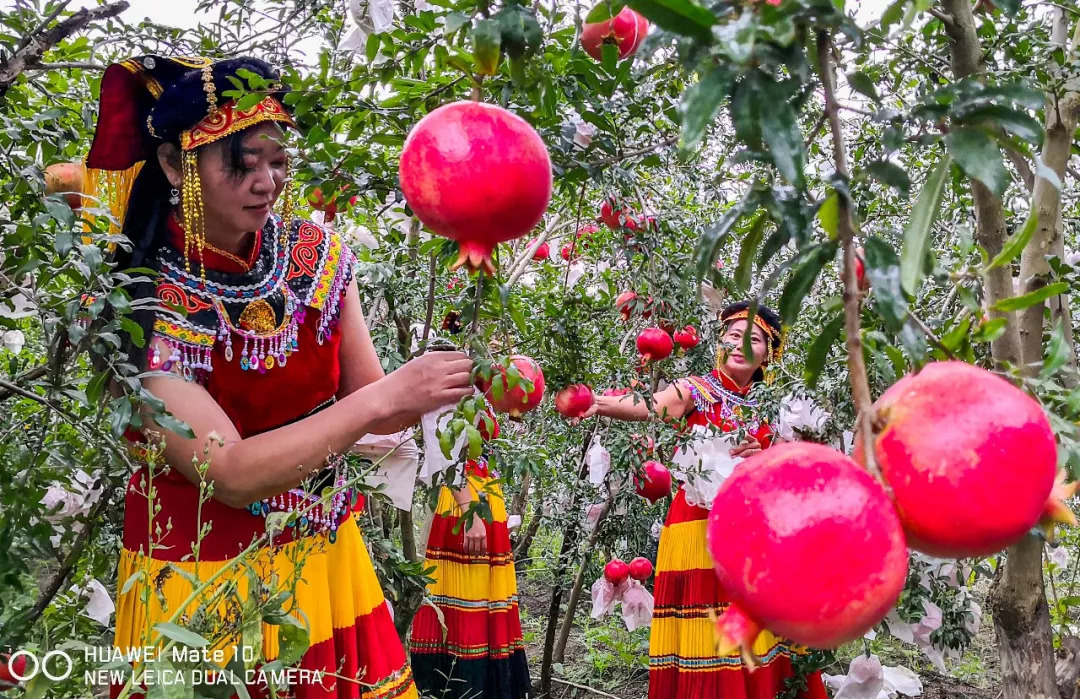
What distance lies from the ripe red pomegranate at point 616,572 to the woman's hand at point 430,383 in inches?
90.5

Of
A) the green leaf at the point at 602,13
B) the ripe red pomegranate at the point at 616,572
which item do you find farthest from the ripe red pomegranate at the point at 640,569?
the green leaf at the point at 602,13

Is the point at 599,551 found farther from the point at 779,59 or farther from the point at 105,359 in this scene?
the point at 779,59

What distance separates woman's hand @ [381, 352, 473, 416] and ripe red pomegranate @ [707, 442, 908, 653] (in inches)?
29.0

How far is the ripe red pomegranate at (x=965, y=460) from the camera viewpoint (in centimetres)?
46

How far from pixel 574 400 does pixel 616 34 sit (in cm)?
163

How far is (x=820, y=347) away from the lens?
618 millimetres

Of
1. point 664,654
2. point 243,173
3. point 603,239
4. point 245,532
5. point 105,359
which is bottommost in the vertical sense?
point 664,654

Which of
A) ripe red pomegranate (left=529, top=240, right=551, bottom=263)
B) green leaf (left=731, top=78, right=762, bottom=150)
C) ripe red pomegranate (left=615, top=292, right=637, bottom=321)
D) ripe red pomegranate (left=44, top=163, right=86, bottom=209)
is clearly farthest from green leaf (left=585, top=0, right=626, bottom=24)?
ripe red pomegranate (left=529, top=240, right=551, bottom=263)

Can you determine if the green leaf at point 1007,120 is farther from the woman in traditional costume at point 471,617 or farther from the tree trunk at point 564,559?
the woman in traditional costume at point 471,617

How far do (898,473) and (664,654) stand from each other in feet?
9.42

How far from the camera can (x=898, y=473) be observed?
18.9 inches

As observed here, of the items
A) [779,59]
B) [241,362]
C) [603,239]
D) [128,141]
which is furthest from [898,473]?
[603,239]

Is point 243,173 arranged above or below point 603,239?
below

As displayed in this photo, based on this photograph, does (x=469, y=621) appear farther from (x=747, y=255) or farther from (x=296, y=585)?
(x=747, y=255)
